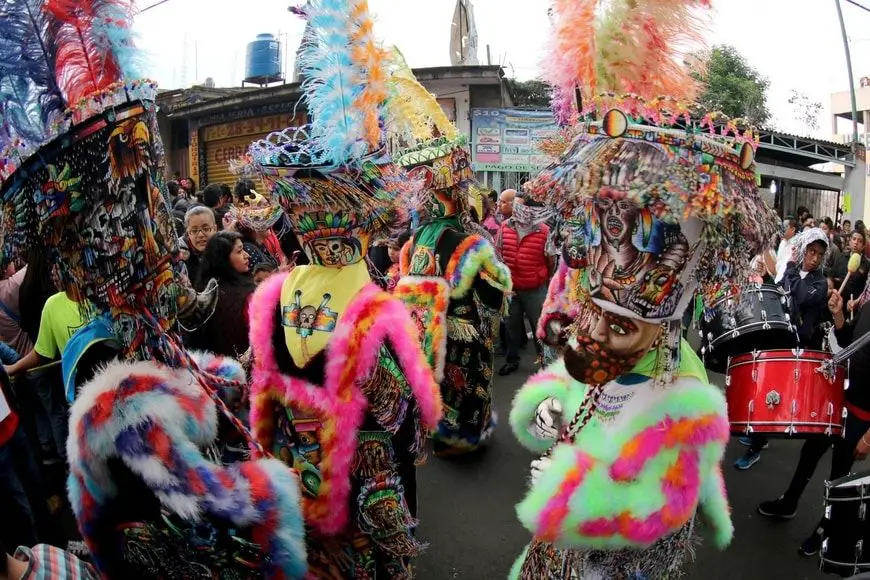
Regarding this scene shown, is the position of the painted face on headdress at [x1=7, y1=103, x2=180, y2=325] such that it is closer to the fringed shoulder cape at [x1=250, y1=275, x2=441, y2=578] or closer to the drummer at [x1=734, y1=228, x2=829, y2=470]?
the fringed shoulder cape at [x1=250, y1=275, x2=441, y2=578]

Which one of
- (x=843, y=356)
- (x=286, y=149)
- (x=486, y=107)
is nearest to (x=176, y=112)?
(x=486, y=107)

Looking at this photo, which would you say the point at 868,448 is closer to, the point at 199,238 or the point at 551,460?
the point at 551,460

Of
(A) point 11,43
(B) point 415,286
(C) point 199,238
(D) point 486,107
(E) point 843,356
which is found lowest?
(E) point 843,356

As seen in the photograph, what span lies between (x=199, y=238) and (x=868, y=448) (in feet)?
14.0

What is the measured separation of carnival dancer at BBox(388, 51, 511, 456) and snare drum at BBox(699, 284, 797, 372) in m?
1.52

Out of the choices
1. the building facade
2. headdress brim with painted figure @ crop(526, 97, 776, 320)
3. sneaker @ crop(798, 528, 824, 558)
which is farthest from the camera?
the building facade

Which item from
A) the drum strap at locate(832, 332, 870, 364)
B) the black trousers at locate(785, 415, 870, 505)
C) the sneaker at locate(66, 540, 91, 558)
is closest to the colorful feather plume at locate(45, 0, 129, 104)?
the sneaker at locate(66, 540, 91, 558)

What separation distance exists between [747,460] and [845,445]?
1258 mm

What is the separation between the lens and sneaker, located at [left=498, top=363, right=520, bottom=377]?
7051 millimetres

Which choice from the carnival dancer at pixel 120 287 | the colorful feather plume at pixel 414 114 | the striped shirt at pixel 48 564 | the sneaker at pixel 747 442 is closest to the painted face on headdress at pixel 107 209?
the carnival dancer at pixel 120 287

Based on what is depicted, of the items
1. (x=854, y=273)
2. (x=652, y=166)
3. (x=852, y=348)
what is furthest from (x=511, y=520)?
(x=854, y=273)

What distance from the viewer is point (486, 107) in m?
13.3

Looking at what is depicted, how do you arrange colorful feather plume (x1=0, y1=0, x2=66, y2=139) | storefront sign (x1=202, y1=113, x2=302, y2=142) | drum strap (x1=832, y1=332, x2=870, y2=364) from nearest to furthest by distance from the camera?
colorful feather plume (x1=0, y1=0, x2=66, y2=139) < drum strap (x1=832, y1=332, x2=870, y2=364) < storefront sign (x1=202, y1=113, x2=302, y2=142)

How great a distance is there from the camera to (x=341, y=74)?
2389mm
